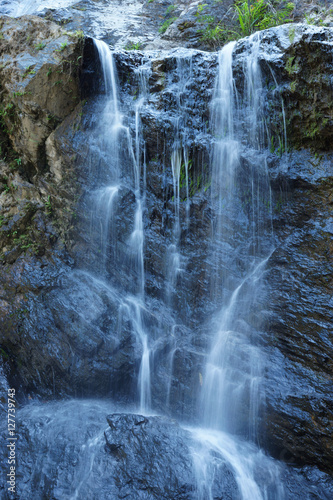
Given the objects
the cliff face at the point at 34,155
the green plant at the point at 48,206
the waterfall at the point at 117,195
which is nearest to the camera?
the waterfall at the point at 117,195

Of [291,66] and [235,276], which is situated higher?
[291,66]

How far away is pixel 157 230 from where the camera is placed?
19.2 feet

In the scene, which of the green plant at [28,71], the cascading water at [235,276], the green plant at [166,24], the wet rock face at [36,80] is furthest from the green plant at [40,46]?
the green plant at [166,24]

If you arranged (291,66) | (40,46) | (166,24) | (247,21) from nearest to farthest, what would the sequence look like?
1. (291,66)
2. (40,46)
3. (247,21)
4. (166,24)

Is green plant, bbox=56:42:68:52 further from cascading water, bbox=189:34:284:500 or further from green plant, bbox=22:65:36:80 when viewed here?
cascading water, bbox=189:34:284:500

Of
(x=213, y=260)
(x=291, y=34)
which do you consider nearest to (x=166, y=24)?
(x=291, y=34)

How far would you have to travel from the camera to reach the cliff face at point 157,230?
15.2 ft

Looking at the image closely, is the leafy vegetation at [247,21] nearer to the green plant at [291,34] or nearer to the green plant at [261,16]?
the green plant at [261,16]

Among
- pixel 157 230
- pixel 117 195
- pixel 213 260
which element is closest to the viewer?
pixel 213 260

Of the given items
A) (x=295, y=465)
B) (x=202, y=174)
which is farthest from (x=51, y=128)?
(x=295, y=465)

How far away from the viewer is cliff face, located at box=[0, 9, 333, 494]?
4.63 metres

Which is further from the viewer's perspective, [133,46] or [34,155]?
[133,46]

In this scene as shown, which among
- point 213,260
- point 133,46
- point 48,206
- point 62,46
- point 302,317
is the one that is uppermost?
point 133,46

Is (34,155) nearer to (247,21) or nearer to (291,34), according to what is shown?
(291,34)
